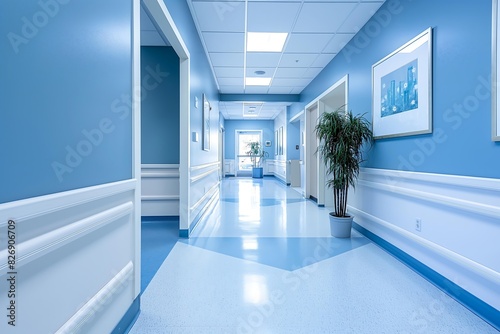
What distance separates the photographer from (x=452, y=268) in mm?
1911

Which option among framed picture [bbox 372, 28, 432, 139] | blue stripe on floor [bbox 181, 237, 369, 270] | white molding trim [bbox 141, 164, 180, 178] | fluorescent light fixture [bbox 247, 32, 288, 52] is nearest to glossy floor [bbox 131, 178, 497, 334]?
blue stripe on floor [bbox 181, 237, 369, 270]

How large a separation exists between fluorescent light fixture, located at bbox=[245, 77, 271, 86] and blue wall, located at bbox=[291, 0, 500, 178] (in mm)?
3219

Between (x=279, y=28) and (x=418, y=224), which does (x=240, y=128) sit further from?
(x=418, y=224)

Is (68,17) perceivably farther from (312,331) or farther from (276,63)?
(276,63)

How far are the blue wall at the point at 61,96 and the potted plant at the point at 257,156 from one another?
10387mm

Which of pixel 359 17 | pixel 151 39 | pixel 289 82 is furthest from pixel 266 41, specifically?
pixel 289 82

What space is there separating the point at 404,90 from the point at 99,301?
288cm

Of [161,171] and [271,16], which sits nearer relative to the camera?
[271,16]

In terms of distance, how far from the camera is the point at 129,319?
1.52 m

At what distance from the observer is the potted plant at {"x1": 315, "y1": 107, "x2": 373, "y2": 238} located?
3070 millimetres

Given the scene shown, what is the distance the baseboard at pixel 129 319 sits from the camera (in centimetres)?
139

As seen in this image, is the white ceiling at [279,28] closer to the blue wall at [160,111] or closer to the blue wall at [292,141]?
the blue wall at [160,111]

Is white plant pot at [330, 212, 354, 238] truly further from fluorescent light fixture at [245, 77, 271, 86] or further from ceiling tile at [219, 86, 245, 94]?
ceiling tile at [219, 86, 245, 94]

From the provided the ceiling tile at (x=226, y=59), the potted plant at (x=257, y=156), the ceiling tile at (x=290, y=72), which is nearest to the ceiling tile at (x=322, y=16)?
the ceiling tile at (x=226, y=59)
